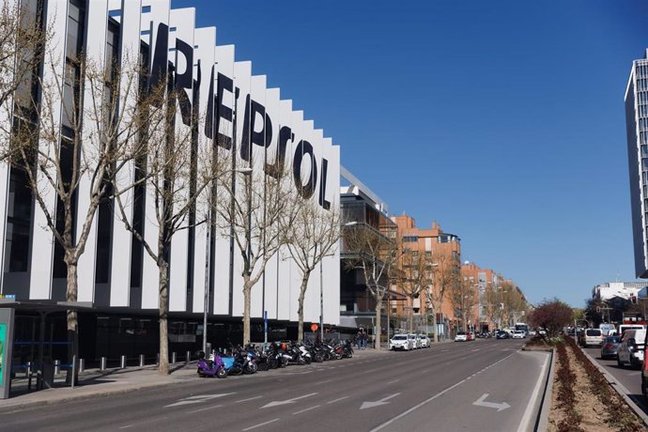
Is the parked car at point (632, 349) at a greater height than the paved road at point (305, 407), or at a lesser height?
greater

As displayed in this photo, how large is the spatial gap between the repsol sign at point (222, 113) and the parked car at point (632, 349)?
22361mm

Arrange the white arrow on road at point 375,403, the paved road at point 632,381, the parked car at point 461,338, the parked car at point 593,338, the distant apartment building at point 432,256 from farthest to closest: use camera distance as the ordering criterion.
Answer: the distant apartment building at point 432,256, the parked car at point 461,338, the parked car at point 593,338, the paved road at point 632,381, the white arrow on road at point 375,403

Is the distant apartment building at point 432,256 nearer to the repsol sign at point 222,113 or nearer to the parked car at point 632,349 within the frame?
the repsol sign at point 222,113

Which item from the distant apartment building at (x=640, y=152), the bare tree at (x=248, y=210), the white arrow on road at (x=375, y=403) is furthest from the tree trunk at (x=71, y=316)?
the distant apartment building at (x=640, y=152)

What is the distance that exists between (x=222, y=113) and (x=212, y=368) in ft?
65.4

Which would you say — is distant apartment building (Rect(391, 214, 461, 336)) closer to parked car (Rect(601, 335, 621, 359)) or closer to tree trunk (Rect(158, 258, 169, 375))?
parked car (Rect(601, 335, 621, 359))

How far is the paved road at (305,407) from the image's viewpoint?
1456 cm

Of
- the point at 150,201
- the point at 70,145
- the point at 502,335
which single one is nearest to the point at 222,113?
the point at 150,201

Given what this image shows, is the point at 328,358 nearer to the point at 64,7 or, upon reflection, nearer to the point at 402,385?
the point at 402,385

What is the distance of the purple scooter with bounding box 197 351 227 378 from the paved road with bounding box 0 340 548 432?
85.3 inches

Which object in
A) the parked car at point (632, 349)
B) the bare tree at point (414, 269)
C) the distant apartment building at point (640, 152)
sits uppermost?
the distant apartment building at point (640, 152)

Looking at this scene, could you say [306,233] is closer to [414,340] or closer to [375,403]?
[375,403]

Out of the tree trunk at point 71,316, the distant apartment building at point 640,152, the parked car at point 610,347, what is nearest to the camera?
the tree trunk at point 71,316

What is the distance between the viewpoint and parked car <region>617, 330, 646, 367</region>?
3234 centimetres
